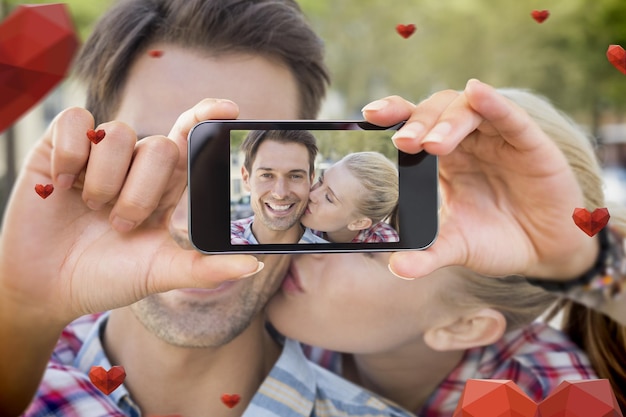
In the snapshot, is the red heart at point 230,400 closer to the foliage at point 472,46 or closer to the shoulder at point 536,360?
the shoulder at point 536,360

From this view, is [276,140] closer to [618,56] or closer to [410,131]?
[410,131]

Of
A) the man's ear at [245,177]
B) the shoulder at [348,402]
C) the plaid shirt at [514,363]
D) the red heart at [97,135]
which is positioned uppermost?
the red heart at [97,135]

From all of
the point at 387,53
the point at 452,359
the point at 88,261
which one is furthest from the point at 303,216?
the point at 387,53

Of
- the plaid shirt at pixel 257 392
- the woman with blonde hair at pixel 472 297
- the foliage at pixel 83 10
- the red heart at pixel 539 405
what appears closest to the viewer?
the red heart at pixel 539 405

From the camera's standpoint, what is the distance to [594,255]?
1.14 m

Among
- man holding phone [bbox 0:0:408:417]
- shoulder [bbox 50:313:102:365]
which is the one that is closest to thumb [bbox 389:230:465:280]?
man holding phone [bbox 0:0:408:417]

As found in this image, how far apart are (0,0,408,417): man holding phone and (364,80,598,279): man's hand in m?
0.34

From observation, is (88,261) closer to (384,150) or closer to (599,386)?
(384,150)

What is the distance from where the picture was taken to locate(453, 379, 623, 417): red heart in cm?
78

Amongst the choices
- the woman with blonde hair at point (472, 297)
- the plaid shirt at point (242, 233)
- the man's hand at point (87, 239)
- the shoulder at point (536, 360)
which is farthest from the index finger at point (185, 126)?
the shoulder at point (536, 360)

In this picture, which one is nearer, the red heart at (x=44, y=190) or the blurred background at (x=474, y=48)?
the red heart at (x=44, y=190)

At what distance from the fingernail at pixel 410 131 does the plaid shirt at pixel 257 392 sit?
23.1 inches

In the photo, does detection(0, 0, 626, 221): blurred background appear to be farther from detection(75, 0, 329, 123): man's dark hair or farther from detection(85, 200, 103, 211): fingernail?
detection(85, 200, 103, 211): fingernail

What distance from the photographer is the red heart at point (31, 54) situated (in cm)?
91
